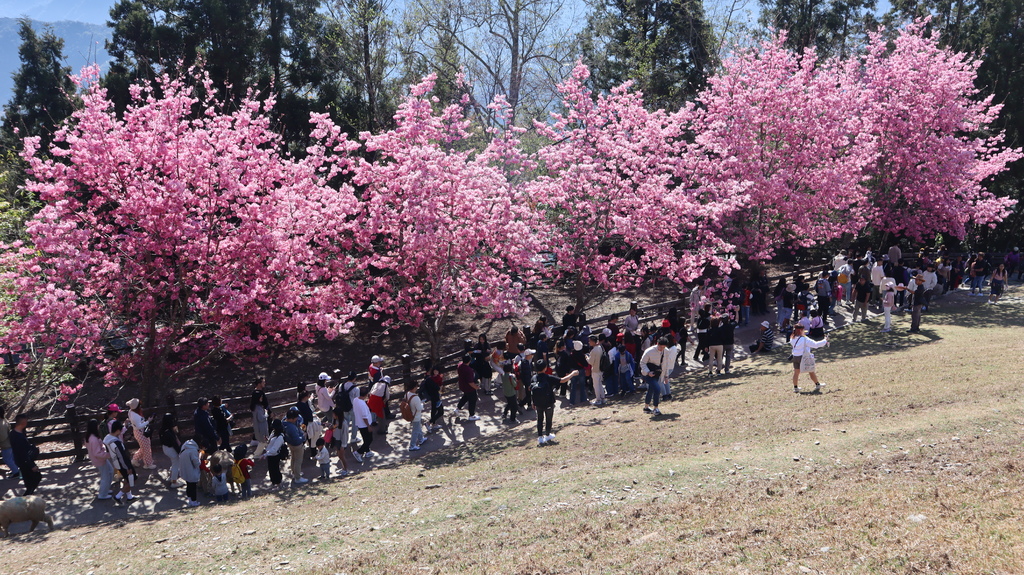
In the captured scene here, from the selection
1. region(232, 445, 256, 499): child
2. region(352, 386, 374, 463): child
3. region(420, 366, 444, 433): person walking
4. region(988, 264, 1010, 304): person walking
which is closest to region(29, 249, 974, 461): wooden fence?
region(352, 386, 374, 463): child

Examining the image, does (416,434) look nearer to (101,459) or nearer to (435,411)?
(435,411)

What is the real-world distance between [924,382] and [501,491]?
30.2ft

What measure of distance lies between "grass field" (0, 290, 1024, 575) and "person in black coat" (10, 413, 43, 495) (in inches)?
78.3

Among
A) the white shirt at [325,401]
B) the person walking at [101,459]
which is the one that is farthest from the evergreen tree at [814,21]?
the person walking at [101,459]

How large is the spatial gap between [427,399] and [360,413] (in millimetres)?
3503

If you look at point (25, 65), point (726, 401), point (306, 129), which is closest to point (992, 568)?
point (726, 401)

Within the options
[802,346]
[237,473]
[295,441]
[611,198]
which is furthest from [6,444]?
[802,346]

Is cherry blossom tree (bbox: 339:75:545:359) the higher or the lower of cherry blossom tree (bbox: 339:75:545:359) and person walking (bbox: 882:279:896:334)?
the higher

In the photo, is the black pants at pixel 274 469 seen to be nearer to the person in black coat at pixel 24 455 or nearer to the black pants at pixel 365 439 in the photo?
the black pants at pixel 365 439

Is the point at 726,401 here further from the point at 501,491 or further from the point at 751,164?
the point at 751,164

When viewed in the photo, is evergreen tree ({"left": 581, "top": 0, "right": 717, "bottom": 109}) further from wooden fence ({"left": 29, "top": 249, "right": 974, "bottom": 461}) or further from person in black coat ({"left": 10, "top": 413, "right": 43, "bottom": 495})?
person in black coat ({"left": 10, "top": 413, "right": 43, "bottom": 495})

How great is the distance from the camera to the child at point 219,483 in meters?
12.2

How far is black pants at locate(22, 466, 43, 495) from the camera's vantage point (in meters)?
12.7

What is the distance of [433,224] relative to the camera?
17.0m
